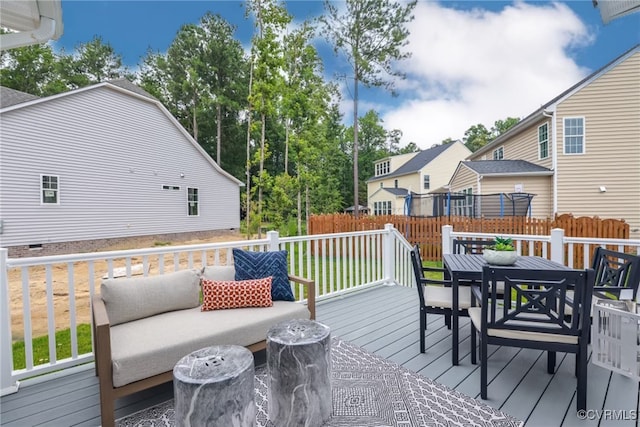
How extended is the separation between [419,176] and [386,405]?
18.0 metres

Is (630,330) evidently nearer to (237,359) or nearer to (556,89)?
(237,359)

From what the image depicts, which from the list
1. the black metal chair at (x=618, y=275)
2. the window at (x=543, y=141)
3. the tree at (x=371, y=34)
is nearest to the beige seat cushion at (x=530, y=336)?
the black metal chair at (x=618, y=275)

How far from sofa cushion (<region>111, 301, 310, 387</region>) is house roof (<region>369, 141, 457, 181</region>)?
17833mm

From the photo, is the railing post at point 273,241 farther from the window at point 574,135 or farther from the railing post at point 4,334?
the window at point 574,135

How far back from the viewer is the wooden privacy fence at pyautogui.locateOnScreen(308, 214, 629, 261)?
7.10m

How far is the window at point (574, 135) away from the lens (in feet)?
29.9

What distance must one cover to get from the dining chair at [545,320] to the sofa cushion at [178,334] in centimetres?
147

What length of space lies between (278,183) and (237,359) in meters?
7.15

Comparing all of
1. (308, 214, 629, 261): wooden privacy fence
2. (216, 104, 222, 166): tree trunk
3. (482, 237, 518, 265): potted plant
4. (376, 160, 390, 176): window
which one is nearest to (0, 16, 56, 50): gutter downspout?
(482, 237, 518, 265): potted plant

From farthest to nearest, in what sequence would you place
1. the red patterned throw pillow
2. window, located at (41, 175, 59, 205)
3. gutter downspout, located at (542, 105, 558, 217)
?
gutter downspout, located at (542, 105, 558, 217) < window, located at (41, 175, 59, 205) < the red patterned throw pillow

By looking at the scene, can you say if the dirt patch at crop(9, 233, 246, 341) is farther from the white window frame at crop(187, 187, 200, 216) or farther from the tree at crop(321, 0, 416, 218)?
the tree at crop(321, 0, 416, 218)

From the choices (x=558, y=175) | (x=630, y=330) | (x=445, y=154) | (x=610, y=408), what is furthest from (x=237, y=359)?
(x=445, y=154)

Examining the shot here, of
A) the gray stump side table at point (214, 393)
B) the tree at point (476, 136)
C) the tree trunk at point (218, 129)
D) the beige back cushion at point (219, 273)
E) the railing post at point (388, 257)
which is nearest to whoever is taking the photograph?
the gray stump side table at point (214, 393)

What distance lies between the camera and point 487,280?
1942mm
